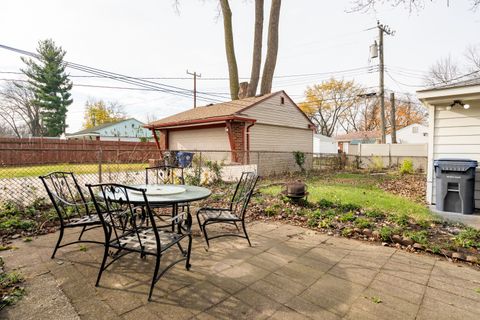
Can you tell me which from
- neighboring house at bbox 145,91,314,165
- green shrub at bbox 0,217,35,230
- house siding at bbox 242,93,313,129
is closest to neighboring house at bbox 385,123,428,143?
house siding at bbox 242,93,313,129

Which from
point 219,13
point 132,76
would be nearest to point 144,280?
point 132,76

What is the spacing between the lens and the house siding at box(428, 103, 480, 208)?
492cm

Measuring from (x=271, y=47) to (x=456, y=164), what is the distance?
11464 mm

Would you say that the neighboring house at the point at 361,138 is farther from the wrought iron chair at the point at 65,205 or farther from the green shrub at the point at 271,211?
the wrought iron chair at the point at 65,205

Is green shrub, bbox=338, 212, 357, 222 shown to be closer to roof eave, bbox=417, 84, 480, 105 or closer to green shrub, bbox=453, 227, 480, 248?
green shrub, bbox=453, 227, 480, 248

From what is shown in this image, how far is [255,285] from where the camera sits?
2.29 m

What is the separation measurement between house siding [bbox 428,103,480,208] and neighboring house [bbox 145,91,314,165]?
6.52 metres

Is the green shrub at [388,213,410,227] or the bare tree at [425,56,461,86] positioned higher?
the bare tree at [425,56,461,86]

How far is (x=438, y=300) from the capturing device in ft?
6.86

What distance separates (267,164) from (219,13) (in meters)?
10.4

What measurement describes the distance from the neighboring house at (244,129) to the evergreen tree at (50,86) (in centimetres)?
2130

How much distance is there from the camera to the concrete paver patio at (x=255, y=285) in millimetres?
1909

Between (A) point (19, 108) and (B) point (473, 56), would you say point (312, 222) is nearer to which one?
(B) point (473, 56)

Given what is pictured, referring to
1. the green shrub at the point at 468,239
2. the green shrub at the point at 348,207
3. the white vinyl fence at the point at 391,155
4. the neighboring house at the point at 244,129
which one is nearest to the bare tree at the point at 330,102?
the white vinyl fence at the point at 391,155
